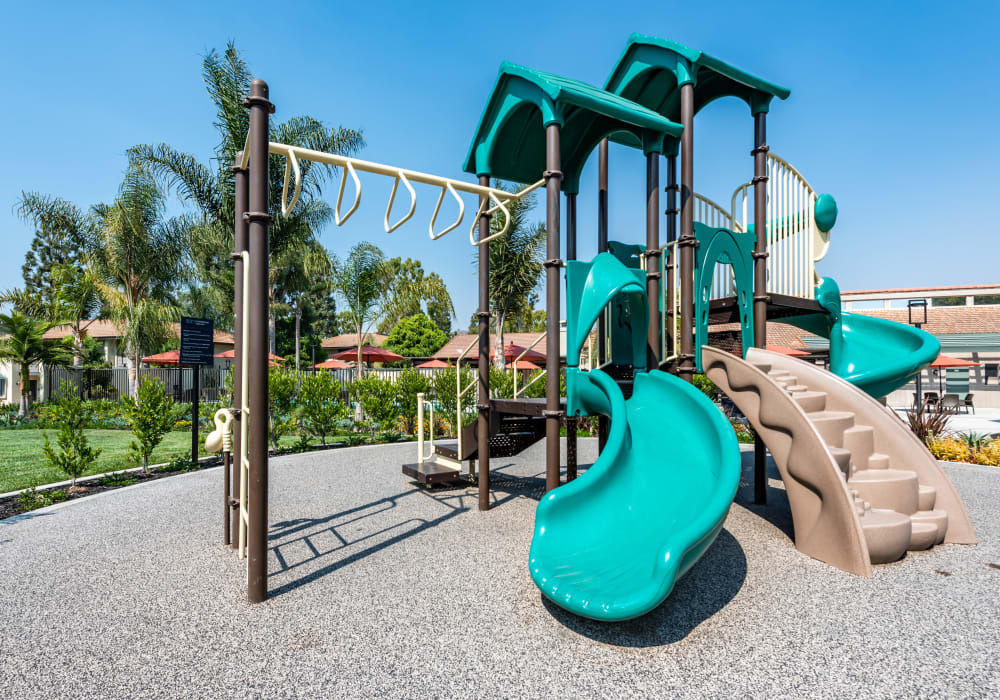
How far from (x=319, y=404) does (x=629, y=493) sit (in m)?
9.18

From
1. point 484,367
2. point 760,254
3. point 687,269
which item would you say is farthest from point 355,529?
point 760,254

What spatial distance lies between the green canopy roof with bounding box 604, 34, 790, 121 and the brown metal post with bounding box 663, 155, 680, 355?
0.99 metres

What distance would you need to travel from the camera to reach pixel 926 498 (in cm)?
520

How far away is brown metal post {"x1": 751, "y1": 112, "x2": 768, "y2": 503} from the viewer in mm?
6695

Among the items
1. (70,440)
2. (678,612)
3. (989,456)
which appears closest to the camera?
(678,612)

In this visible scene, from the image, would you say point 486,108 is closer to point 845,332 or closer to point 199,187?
point 845,332

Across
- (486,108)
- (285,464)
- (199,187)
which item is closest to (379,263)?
(199,187)

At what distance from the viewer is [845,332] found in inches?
290

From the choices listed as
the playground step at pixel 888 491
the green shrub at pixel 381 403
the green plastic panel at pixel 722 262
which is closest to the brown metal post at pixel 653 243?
the green plastic panel at pixel 722 262

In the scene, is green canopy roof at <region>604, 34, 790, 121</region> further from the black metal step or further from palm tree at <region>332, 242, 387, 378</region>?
palm tree at <region>332, 242, 387, 378</region>

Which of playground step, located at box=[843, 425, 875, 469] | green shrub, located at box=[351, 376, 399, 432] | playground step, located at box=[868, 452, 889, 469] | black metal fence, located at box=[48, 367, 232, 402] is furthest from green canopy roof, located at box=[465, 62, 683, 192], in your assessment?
black metal fence, located at box=[48, 367, 232, 402]

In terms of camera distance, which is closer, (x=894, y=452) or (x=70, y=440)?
(x=894, y=452)

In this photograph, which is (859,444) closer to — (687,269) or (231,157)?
(687,269)

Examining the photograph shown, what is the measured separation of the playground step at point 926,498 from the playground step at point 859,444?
0.56 metres
